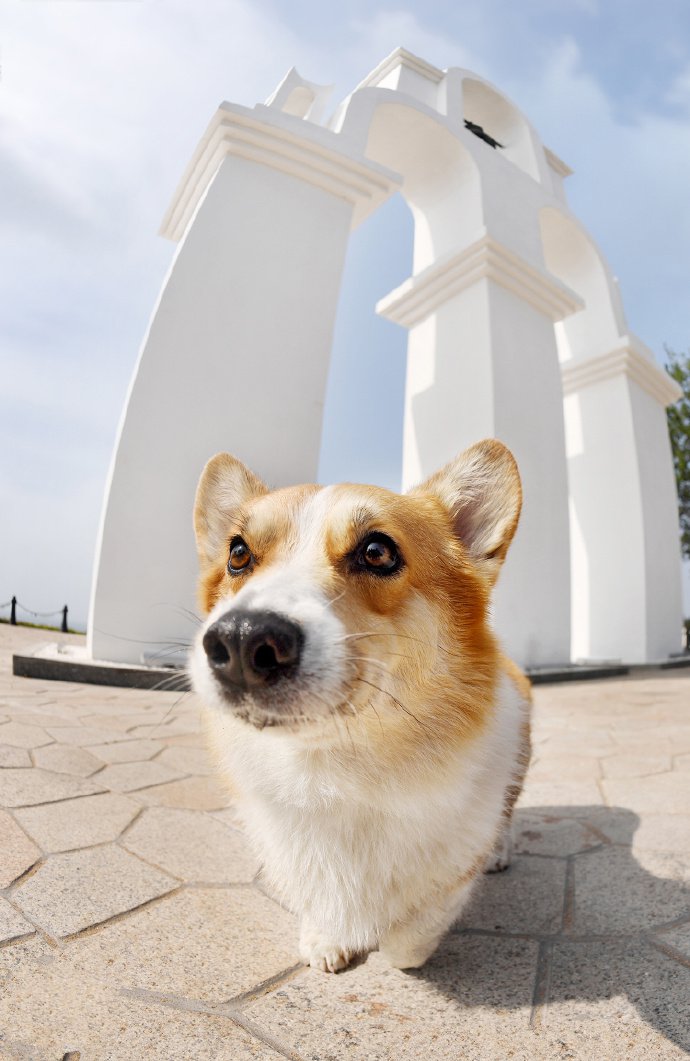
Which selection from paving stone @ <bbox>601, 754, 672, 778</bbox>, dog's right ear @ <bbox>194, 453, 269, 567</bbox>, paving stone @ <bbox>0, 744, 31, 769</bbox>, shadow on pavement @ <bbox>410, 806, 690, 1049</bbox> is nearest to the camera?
shadow on pavement @ <bbox>410, 806, 690, 1049</bbox>

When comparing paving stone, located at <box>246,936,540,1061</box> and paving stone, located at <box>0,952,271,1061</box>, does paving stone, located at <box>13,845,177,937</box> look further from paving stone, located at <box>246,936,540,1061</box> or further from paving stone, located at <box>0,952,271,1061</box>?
paving stone, located at <box>246,936,540,1061</box>

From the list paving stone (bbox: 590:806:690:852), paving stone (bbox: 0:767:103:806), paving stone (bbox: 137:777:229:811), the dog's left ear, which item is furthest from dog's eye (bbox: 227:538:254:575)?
paving stone (bbox: 590:806:690:852)

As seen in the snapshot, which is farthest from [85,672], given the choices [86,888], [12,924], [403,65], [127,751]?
[403,65]

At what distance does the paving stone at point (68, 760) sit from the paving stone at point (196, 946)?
4.22 feet

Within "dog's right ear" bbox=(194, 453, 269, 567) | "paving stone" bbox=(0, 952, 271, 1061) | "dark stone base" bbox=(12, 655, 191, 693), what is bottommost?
"paving stone" bbox=(0, 952, 271, 1061)

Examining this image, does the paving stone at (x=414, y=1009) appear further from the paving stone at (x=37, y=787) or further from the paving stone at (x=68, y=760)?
the paving stone at (x=68, y=760)

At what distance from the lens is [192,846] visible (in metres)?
2.17

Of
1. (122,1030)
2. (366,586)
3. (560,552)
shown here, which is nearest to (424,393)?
(560,552)

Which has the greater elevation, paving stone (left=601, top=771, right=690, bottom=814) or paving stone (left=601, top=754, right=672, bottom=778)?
paving stone (left=601, top=754, right=672, bottom=778)

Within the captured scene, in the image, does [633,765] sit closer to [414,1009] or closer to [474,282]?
[414,1009]

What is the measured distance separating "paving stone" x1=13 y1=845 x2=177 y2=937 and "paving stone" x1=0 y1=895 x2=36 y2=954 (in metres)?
0.03

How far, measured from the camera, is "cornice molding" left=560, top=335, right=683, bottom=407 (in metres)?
10.6

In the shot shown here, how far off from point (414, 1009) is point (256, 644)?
3.17 feet

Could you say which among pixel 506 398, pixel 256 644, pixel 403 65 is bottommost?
pixel 256 644
